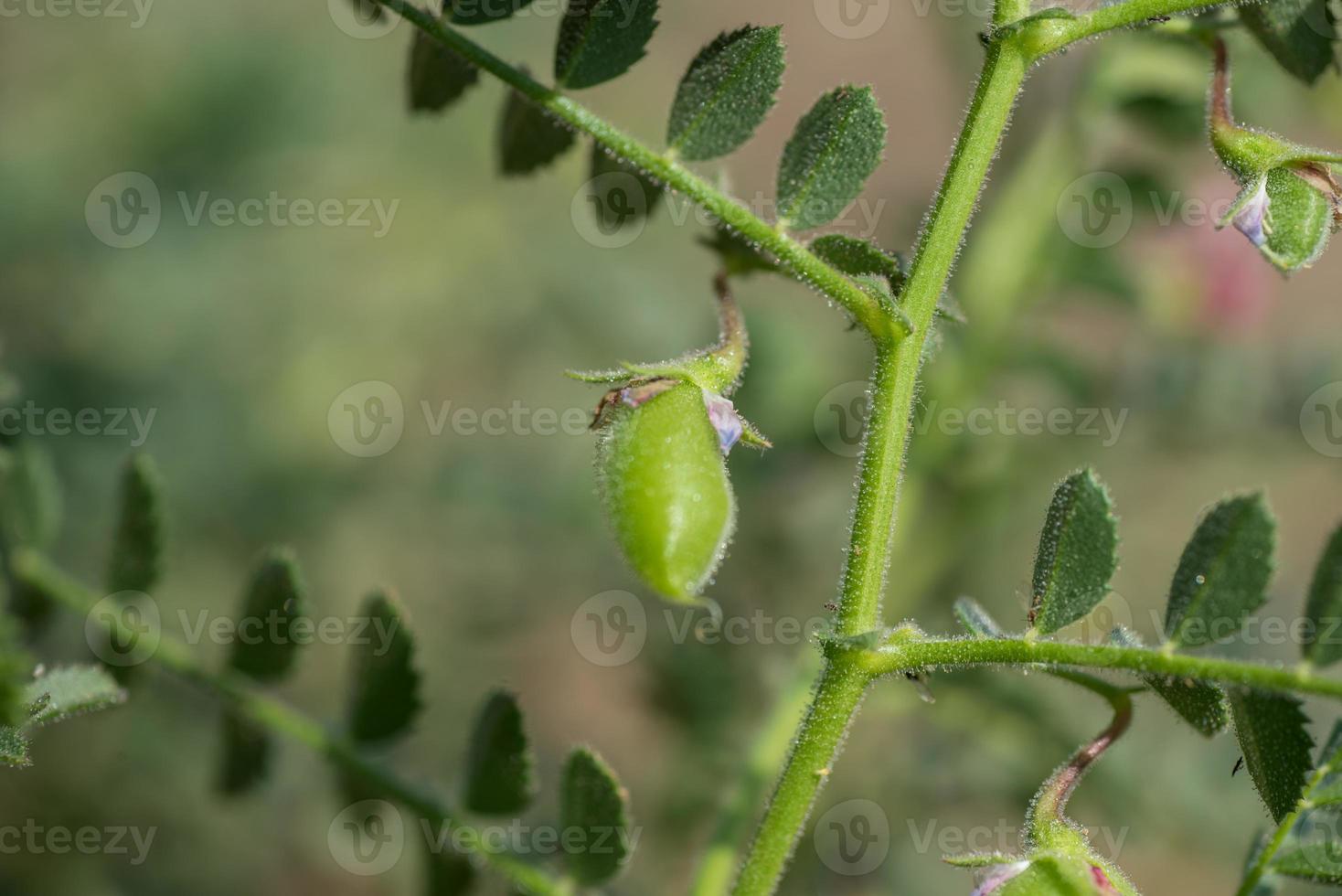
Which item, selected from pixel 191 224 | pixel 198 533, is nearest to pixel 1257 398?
pixel 198 533

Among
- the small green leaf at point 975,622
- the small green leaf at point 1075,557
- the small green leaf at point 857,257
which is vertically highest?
the small green leaf at point 857,257

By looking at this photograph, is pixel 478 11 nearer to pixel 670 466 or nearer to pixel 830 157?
pixel 830 157

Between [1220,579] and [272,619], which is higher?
[1220,579]

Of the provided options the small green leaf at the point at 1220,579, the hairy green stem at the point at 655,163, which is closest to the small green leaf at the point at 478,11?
the hairy green stem at the point at 655,163

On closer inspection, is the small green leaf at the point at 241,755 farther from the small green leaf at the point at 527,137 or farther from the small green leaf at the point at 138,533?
the small green leaf at the point at 527,137

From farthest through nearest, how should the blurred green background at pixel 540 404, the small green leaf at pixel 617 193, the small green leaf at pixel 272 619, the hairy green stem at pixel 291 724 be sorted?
the blurred green background at pixel 540 404 → the small green leaf at pixel 272 619 → the hairy green stem at pixel 291 724 → the small green leaf at pixel 617 193

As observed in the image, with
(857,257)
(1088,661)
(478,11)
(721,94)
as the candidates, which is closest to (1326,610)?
(1088,661)

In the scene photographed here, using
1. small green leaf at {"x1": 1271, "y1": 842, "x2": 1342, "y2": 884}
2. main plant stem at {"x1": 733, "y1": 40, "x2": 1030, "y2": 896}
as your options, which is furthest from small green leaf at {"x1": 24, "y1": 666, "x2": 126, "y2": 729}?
small green leaf at {"x1": 1271, "y1": 842, "x2": 1342, "y2": 884}

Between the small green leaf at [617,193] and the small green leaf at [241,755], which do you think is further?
the small green leaf at [241,755]
